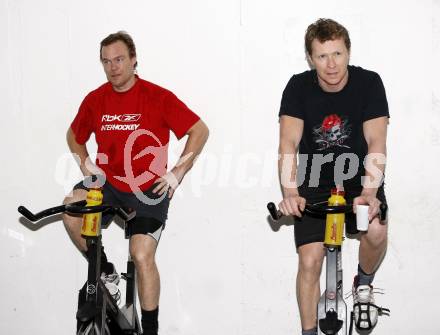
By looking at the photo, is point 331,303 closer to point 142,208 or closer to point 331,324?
point 331,324

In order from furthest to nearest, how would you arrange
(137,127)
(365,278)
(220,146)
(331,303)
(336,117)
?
(220,146), (137,127), (365,278), (336,117), (331,303)

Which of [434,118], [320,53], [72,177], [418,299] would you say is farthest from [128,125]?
[418,299]

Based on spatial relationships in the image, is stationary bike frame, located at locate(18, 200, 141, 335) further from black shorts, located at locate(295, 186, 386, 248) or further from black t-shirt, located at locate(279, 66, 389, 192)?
black t-shirt, located at locate(279, 66, 389, 192)

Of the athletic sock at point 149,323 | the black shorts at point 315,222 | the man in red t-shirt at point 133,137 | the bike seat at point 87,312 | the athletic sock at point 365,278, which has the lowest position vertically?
Answer: the athletic sock at point 149,323

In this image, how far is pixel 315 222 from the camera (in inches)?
124

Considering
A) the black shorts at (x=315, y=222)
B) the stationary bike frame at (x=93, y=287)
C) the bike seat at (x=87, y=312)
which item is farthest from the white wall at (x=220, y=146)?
the bike seat at (x=87, y=312)

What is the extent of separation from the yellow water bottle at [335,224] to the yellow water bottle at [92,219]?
1062mm

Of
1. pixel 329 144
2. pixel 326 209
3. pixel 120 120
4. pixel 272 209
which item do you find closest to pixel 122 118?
pixel 120 120

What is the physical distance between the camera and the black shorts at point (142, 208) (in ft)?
11.3

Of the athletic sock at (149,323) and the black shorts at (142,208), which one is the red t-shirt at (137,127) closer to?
the black shorts at (142,208)

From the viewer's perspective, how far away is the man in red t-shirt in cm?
354

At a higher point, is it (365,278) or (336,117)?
(336,117)

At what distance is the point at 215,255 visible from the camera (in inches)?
152

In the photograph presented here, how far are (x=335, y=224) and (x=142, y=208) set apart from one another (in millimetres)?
1248
